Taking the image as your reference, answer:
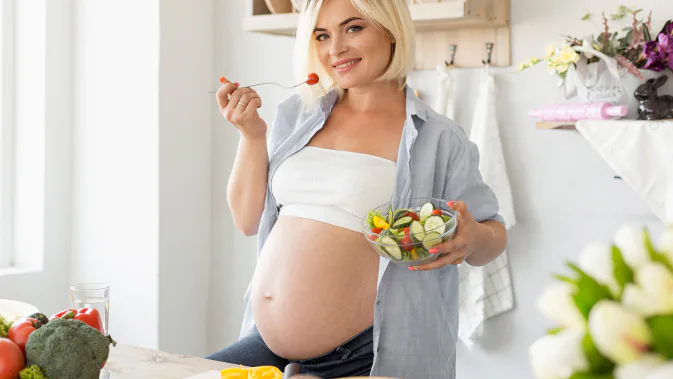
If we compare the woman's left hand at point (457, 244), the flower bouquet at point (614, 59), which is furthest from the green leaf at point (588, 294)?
the flower bouquet at point (614, 59)

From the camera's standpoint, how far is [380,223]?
4.25 feet

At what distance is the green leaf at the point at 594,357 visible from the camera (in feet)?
1.40

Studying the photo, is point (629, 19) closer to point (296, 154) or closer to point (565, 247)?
point (565, 247)

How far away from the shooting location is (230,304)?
298 cm

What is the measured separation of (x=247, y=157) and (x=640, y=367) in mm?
1284

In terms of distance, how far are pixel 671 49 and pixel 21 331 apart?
1.74 meters

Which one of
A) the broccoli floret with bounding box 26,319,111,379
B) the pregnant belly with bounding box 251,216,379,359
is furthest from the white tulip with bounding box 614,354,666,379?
the pregnant belly with bounding box 251,216,379,359

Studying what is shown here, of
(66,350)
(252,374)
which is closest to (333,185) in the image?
(252,374)

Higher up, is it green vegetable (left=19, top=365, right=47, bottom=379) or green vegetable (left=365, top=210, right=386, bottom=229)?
green vegetable (left=365, top=210, right=386, bottom=229)

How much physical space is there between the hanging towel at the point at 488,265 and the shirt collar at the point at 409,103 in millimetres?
720

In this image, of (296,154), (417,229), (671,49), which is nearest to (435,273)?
(417,229)

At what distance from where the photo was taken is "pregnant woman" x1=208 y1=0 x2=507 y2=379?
4.78ft

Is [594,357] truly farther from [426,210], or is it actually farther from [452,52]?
[452,52]

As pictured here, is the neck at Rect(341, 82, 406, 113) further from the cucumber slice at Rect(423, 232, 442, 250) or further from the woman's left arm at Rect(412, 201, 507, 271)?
the cucumber slice at Rect(423, 232, 442, 250)
